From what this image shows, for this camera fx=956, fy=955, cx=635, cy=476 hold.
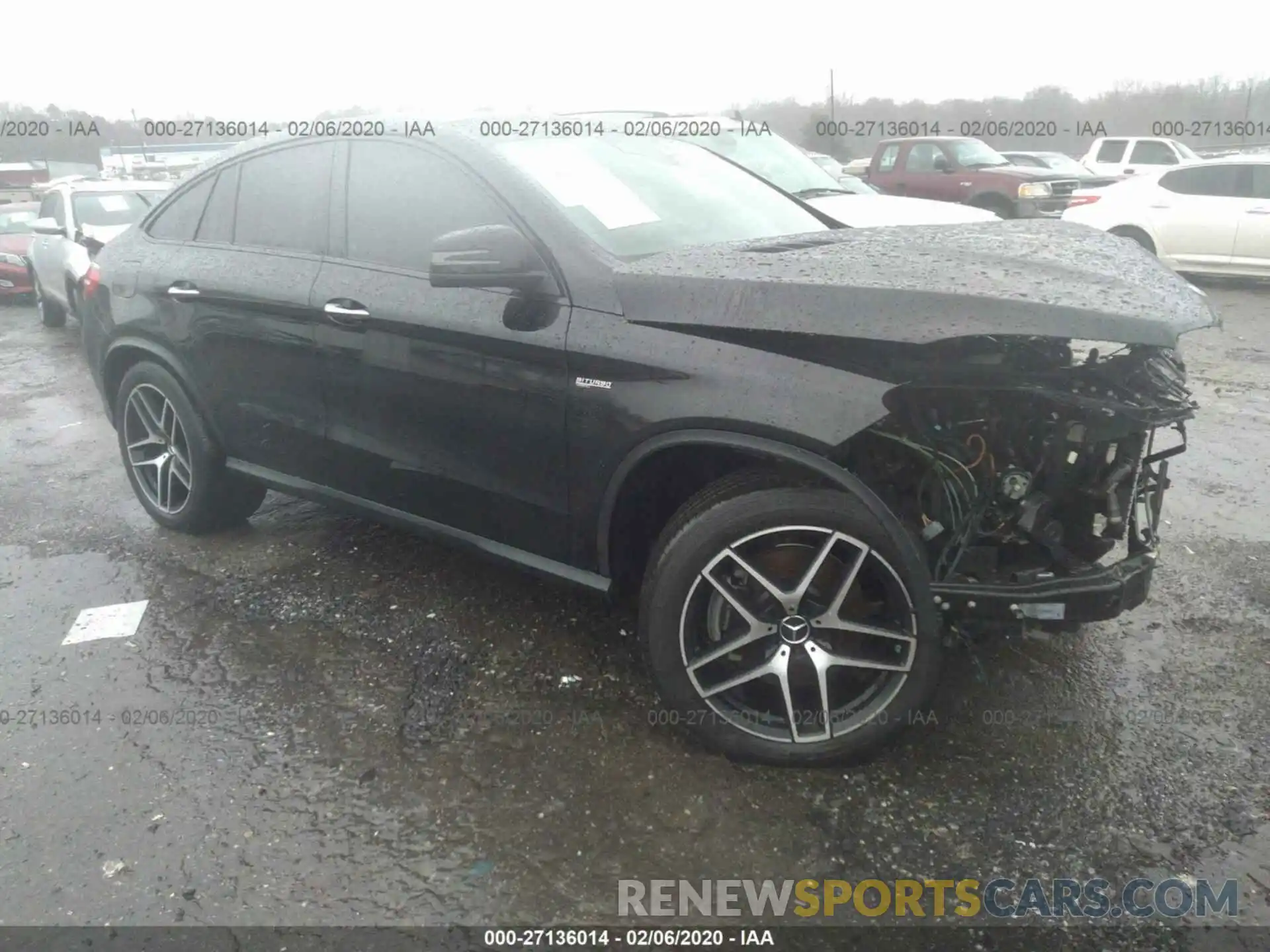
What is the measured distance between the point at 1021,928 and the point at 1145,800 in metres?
0.62

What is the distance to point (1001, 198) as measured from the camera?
545 inches

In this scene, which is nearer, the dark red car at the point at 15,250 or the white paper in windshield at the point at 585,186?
the white paper in windshield at the point at 585,186

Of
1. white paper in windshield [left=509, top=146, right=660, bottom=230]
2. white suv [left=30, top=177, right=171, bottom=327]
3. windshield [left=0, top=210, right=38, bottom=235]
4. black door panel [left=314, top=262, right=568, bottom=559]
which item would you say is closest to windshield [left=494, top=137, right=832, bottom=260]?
white paper in windshield [left=509, top=146, right=660, bottom=230]

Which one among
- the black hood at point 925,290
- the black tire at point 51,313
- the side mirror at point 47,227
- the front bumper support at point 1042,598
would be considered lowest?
the black tire at point 51,313

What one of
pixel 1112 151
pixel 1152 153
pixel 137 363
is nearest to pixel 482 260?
pixel 137 363

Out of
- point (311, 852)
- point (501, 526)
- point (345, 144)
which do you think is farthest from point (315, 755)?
point (345, 144)

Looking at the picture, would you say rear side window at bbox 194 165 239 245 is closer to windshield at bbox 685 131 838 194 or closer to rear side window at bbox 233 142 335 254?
rear side window at bbox 233 142 335 254

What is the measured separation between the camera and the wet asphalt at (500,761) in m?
2.32

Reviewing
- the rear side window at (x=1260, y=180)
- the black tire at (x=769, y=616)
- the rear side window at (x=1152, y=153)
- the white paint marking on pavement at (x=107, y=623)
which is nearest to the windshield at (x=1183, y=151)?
the rear side window at (x=1152, y=153)

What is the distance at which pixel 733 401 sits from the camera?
248cm

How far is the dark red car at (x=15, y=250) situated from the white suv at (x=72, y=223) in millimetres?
1664

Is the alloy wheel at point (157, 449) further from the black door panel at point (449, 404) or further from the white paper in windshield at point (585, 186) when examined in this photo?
the white paper in windshield at point (585, 186)

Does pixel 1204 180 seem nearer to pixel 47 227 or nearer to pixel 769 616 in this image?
pixel 769 616

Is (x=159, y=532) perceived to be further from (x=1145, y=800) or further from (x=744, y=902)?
(x=1145, y=800)
